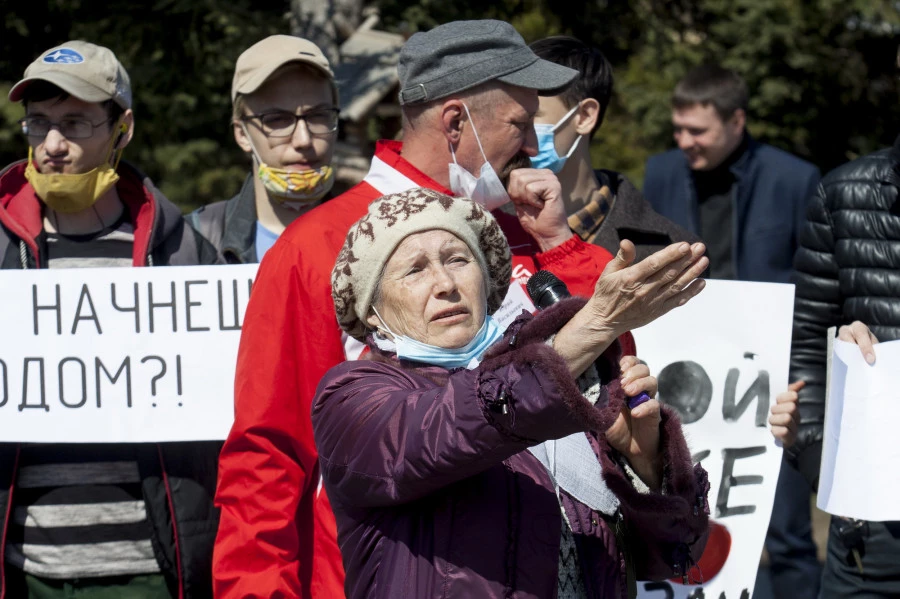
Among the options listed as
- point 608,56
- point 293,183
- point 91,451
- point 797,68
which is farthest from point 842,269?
point 797,68

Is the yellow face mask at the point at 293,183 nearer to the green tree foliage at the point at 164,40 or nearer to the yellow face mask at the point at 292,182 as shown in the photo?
the yellow face mask at the point at 292,182

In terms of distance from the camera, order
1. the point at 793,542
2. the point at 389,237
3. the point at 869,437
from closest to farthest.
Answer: the point at 389,237 < the point at 869,437 < the point at 793,542

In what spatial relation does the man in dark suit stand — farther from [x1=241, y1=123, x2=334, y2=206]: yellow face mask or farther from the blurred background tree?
[x1=241, y1=123, x2=334, y2=206]: yellow face mask

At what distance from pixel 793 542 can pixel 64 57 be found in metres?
3.62

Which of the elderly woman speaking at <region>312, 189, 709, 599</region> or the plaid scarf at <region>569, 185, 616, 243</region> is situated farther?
the plaid scarf at <region>569, 185, 616, 243</region>

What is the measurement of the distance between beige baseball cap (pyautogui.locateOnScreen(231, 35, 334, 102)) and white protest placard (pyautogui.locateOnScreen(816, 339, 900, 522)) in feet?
6.44

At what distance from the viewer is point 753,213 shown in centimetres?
607

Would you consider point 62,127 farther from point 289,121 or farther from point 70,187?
point 289,121

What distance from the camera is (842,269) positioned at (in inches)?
153

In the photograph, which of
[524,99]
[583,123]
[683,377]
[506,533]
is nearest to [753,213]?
[583,123]

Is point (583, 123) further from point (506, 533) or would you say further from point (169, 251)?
point (506, 533)

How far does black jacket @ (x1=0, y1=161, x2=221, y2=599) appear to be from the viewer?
3533mm

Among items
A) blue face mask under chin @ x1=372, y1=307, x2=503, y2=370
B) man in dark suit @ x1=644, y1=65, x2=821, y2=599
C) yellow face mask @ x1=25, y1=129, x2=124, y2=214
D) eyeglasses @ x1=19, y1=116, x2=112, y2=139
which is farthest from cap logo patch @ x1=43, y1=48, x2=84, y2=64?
man in dark suit @ x1=644, y1=65, x2=821, y2=599

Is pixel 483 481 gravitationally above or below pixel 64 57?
below
